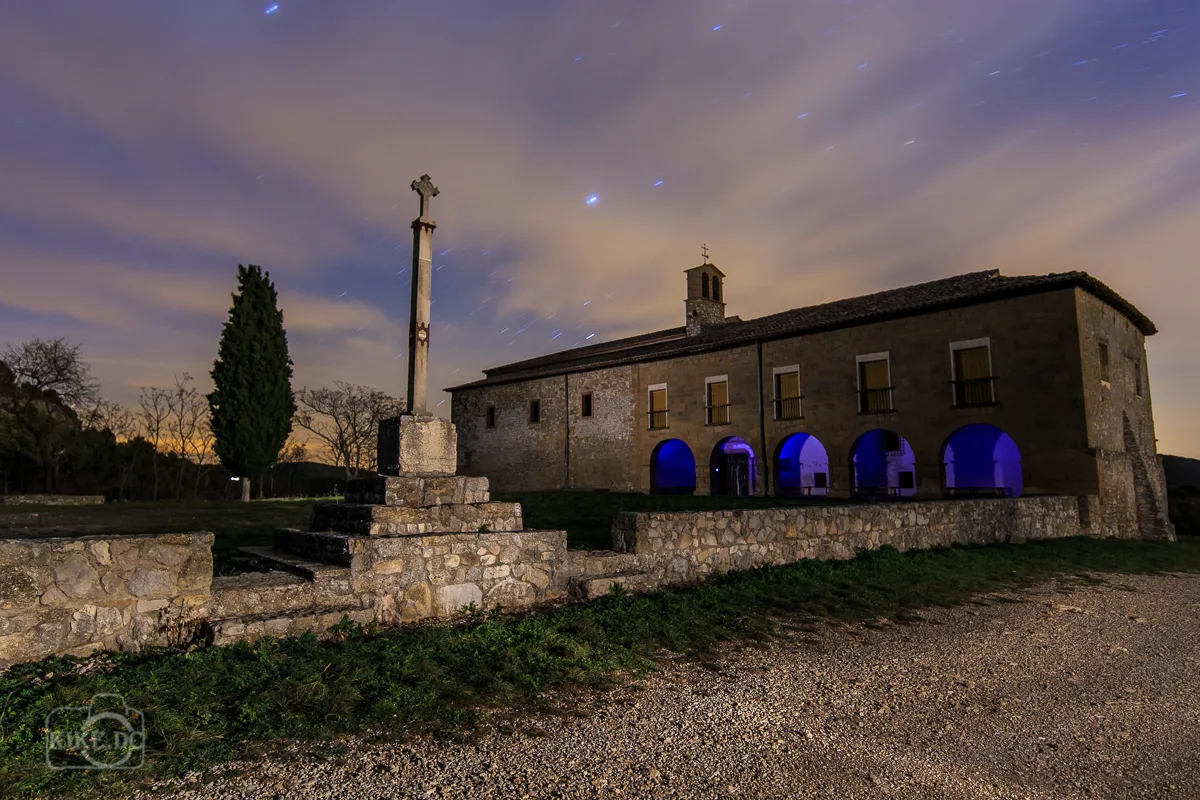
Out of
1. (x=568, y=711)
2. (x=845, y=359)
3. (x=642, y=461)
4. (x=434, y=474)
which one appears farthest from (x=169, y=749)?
(x=642, y=461)

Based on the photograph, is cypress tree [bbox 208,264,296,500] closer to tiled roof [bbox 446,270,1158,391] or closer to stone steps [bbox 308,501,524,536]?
tiled roof [bbox 446,270,1158,391]

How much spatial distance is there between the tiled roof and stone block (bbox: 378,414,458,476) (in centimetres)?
1641

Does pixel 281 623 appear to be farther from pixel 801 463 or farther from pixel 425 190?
pixel 801 463

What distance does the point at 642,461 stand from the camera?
25109 mm

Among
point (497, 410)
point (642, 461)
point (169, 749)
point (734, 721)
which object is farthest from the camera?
point (497, 410)

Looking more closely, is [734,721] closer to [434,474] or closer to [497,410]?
[434,474]

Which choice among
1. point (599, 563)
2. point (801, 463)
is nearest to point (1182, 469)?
point (801, 463)

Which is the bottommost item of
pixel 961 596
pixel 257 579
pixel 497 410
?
pixel 961 596

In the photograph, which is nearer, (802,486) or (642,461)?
(802,486)

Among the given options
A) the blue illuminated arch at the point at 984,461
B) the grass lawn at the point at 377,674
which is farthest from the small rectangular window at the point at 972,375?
the grass lawn at the point at 377,674

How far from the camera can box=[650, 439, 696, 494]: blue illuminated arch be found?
86.6 ft

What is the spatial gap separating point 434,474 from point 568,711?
300cm

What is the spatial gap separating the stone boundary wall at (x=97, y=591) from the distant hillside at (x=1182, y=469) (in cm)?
5755

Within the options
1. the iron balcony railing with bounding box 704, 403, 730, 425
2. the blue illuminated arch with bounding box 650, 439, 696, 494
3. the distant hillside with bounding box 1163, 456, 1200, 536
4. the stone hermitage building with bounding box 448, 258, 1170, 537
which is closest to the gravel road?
the stone hermitage building with bounding box 448, 258, 1170, 537
